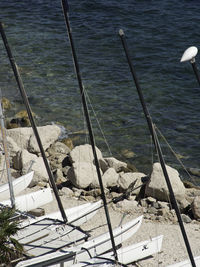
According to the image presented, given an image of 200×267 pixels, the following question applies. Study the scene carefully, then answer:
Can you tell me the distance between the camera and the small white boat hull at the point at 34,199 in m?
22.4

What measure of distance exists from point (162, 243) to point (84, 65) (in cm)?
2353

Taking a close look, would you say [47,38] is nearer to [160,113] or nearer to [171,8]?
[171,8]

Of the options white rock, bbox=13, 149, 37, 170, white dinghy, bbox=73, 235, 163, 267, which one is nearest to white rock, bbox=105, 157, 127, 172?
white rock, bbox=13, 149, 37, 170

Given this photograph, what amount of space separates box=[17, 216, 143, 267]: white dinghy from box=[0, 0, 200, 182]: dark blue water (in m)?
8.62

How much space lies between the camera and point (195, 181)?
88.3 feet

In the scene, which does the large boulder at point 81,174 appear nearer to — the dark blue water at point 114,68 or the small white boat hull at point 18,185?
the small white boat hull at point 18,185

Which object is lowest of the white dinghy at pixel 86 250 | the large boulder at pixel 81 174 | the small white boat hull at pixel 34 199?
the white dinghy at pixel 86 250

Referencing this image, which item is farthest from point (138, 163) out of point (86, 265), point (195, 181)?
point (86, 265)

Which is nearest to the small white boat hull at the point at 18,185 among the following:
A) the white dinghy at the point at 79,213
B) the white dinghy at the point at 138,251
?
the white dinghy at the point at 79,213

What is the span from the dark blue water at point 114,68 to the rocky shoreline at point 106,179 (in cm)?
326

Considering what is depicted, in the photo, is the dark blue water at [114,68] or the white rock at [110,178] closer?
the white rock at [110,178]

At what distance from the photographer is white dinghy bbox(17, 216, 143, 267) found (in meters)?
16.6

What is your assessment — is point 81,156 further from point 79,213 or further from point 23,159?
point 79,213

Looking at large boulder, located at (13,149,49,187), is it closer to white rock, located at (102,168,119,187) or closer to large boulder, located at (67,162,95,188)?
large boulder, located at (67,162,95,188)
